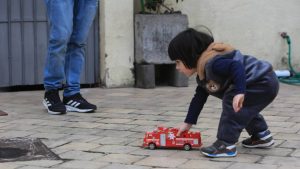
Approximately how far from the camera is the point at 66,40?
4.89 meters

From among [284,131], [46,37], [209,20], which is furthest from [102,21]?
[284,131]

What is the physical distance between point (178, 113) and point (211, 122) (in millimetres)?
481

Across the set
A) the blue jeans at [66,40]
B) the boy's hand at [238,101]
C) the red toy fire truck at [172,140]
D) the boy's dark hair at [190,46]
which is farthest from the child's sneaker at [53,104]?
the boy's hand at [238,101]

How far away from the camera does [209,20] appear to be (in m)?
7.20

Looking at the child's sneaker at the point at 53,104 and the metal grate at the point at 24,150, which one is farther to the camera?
the child's sneaker at the point at 53,104

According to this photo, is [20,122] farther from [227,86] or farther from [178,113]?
[227,86]

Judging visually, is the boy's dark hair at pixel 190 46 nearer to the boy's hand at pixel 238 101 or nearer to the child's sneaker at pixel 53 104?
the boy's hand at pixel 238 101

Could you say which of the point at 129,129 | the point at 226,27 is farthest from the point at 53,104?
the point at 226,27

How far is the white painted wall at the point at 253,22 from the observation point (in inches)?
282

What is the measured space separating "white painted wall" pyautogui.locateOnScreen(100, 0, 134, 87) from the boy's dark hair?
305 centimetres

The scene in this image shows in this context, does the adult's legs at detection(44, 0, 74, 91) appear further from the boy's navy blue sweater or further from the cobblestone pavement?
the boy's navy blue sweater

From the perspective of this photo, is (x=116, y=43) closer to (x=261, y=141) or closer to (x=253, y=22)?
(x=253, y=22)

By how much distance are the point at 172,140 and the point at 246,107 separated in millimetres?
499

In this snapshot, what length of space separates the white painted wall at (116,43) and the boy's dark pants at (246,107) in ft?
10.3
